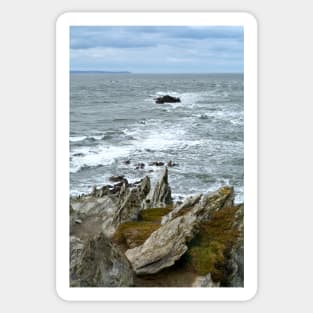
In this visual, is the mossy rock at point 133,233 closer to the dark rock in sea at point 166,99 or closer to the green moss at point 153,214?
the green moss at point 153,214

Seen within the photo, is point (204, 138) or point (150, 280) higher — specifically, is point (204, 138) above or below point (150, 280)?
above

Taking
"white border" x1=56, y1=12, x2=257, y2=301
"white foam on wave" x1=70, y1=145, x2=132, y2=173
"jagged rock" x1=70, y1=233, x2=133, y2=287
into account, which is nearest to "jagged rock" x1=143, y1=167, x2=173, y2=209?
"white foam on wave" x1=70, y1=145, x2=132, y2=173

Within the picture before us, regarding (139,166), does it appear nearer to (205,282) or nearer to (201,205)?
(201,205)

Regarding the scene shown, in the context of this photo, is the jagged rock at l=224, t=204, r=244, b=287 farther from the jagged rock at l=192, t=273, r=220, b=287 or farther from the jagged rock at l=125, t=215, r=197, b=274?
the jagged rock at l=125, t=215, r=197, b=274

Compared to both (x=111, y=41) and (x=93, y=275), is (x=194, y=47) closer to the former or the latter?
(x=111, y=41)

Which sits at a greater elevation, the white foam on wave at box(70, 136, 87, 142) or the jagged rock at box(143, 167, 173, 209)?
the white foam on wave at box(70, 136, 87, 142)
